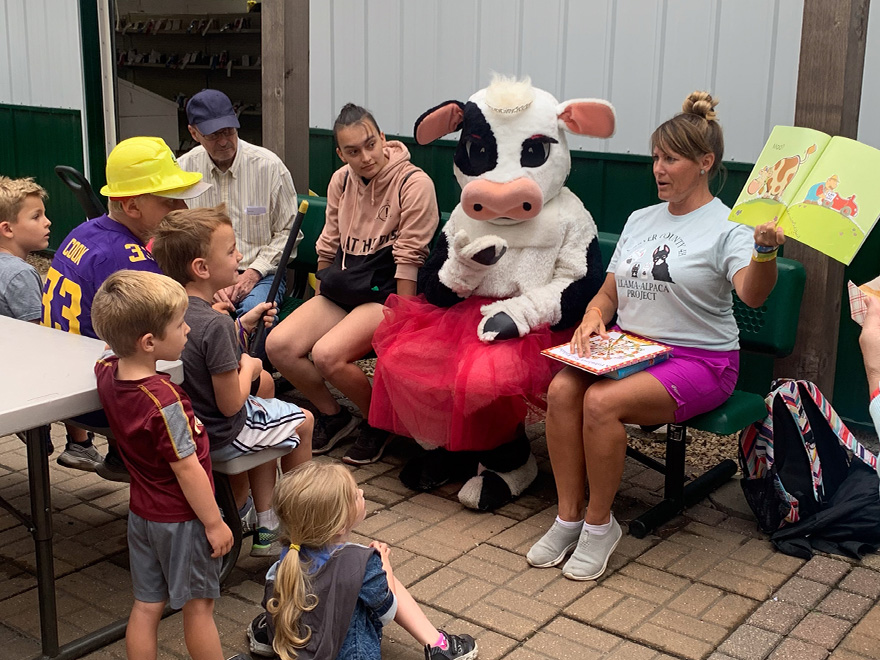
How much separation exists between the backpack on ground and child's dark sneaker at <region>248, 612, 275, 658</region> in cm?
185

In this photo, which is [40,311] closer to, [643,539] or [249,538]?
[249,538]

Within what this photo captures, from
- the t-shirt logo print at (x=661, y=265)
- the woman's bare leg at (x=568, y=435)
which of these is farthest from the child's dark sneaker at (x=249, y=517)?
the t-shirt logo print at (x=661, y=265)

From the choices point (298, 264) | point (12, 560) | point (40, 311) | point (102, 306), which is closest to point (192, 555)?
point (102, 306)

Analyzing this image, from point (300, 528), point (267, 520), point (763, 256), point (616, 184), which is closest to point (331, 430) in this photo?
point (267, 520)

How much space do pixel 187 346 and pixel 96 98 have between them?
5.81m

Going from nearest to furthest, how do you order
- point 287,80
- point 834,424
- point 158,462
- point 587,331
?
1. point 158,462
2. point 587,331
3. point 834,424
4. point 287,80

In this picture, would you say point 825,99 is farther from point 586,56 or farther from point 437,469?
point 437,469

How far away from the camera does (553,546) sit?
3570 mm

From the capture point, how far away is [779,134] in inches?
127

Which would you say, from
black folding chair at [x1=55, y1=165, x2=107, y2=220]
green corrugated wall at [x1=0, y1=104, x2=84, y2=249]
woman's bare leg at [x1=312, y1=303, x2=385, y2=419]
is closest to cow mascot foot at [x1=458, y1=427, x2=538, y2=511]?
woman's bare leg at [x1=312, y1=303, x2=385, y2=419]

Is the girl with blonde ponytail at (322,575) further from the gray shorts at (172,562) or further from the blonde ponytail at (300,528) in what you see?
the gray shorts at (172,562)

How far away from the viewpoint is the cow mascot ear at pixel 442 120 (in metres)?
4.26

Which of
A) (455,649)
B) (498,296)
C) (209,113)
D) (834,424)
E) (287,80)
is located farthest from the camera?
(287,80)

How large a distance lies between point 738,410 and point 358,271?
1749 mm
